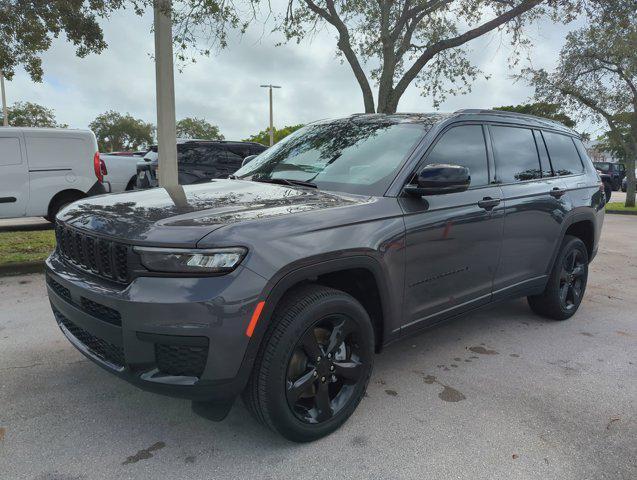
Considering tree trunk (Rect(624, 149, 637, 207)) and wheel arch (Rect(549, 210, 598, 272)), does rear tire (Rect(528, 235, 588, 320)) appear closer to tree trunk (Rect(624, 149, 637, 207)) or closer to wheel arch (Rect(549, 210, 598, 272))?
wheel arch (Rect(549, 210, 598, 272))

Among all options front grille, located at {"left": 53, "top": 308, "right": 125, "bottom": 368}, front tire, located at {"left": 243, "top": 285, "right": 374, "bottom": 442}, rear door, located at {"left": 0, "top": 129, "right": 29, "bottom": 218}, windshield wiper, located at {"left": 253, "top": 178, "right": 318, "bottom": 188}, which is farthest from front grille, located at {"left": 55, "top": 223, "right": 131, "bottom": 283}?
rear door, located at {"left": 0, "top": 129, "right": 29, "bottom": 218}

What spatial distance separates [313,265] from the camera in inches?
91.9

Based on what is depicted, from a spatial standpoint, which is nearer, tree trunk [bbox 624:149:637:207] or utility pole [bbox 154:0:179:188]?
utility pole [bbox 154:0:179:188]

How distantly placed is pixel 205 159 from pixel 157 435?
8418 mm

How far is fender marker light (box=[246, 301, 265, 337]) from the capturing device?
2102 mm

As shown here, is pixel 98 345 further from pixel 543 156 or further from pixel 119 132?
pixel 119 132

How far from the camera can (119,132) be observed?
56500 mm

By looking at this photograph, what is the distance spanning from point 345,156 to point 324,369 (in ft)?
4.82

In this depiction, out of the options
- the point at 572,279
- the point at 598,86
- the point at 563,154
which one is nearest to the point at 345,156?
the point at 563,154

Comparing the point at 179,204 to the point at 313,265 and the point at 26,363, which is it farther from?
the point at 26,363

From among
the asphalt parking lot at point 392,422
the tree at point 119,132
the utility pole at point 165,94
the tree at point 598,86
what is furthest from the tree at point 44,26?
the tree at point 119,132

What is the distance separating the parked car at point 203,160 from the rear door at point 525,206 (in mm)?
6892

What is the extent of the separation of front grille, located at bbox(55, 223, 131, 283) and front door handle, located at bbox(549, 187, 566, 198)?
3.40 meters

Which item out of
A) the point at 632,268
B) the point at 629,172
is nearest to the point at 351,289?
the point at 632,268
